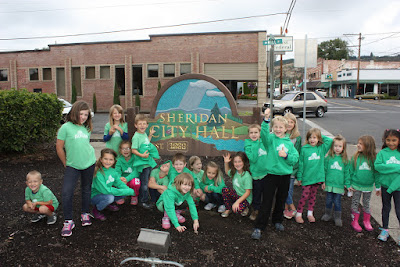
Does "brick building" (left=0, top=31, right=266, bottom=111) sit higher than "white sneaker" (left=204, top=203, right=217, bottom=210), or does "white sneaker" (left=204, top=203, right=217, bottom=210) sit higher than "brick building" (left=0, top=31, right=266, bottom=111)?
"brick building" (left=0, top=31, right=266, bottom=111)

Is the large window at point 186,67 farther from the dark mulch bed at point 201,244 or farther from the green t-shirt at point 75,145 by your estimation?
the green t-shirt at point 75,145

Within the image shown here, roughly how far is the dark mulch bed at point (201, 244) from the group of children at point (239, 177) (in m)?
0.13

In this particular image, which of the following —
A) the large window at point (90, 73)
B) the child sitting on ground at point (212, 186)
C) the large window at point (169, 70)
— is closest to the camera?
the child sitting on ground at point (212, 186)

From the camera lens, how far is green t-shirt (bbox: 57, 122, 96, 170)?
3.35 metres

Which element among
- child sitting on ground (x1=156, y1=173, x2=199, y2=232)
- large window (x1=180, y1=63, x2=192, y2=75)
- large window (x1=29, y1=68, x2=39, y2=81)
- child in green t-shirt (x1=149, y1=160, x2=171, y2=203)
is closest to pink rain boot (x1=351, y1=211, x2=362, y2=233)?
child sitting on ground (x1=156, y1=173, x2=199, y2=232)

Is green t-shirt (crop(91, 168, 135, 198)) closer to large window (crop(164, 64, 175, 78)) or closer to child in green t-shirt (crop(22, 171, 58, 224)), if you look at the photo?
child in green t-shirt (crop(22, 171, 58, 224))

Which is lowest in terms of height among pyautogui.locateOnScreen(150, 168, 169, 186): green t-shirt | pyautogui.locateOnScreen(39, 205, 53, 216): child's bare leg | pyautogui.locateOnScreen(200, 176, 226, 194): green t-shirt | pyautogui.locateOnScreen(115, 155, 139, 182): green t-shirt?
pyautogui.locateOnScreen(39, 205, 53, 216): child's bare leg

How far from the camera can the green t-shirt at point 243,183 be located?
12.5 feet

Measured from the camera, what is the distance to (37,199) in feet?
11.8

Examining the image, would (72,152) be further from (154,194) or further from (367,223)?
(367,223)

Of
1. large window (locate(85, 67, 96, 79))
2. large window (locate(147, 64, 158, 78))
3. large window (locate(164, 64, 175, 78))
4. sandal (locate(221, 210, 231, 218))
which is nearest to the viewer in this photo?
sandal (locate(221, 210, 231, 218))

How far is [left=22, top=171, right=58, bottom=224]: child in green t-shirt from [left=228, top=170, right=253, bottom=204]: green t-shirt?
2.25m

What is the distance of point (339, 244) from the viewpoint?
328 cm

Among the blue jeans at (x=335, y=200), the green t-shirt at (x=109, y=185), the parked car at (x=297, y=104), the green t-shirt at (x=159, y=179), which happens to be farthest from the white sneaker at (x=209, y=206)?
the parked car at (x=297, y=104)
